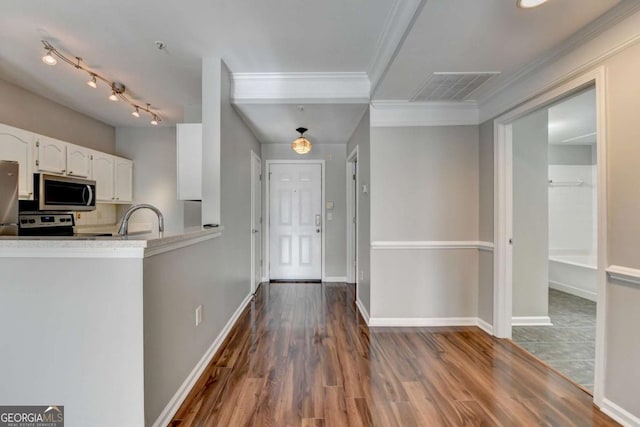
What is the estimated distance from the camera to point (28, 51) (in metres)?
2.45

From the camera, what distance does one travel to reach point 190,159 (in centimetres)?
282

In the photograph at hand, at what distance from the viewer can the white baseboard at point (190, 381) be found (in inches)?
61.2

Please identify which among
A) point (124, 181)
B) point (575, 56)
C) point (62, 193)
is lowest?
point (62, 193)

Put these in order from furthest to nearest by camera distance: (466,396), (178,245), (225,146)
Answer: (225,146) → (466,396) → (178,245)

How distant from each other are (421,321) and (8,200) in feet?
11.3

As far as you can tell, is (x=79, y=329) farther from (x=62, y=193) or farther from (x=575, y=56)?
(x=575, y=56)

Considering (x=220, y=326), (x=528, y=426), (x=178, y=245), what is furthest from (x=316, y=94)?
(x=528, y=426)

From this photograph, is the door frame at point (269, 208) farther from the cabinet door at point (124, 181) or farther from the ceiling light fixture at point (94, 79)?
the cabinet door at point (124, 181)

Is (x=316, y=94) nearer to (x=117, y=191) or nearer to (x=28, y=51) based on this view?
(x=28, y=51)

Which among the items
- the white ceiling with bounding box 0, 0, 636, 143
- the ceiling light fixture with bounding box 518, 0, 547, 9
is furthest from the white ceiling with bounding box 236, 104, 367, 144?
the ceiling light fixture with bounding box 518, 0, 547, 9

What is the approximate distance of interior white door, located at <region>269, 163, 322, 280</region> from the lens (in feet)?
15.7

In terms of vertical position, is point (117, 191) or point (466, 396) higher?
point (117, 191)

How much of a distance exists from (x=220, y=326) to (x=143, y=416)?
Answer: 120cm

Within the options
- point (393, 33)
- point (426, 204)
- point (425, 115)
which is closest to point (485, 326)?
point (426, 204)
